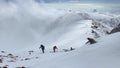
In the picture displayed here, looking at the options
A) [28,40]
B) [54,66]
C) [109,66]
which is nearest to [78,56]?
[54,66]

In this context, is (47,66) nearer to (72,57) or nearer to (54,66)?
(54,66)

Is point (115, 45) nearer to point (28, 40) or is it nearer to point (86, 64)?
point (86, 64)

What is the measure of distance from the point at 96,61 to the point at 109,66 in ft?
5.93

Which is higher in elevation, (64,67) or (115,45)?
(115,45)

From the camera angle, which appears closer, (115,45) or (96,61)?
(96,61)

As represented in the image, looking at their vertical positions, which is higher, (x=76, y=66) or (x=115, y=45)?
(x=115, y=45)

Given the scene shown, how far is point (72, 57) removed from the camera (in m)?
23.5

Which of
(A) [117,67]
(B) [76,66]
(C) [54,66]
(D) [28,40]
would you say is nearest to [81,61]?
(B) [76,66]

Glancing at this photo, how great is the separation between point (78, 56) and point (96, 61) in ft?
9.05

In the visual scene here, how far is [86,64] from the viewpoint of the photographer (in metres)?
20.7

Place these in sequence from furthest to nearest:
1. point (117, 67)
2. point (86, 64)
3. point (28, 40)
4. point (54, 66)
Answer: point (28, 40) → point (54, 66) → point (86, 64) → point (117, 67)

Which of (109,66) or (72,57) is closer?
(109,66)

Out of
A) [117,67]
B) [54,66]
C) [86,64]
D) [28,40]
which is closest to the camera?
[117,67]

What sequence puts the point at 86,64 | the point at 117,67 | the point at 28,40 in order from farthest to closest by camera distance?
the point at 28,40 < the point at 86,64 < the point at 117,67
